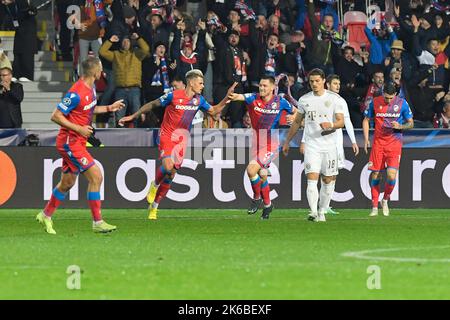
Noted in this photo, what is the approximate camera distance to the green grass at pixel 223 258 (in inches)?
439

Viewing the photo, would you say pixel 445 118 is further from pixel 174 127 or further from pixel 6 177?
pixel 6 177

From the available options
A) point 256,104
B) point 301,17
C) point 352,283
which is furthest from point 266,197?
point 352,283

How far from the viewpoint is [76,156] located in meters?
17.6

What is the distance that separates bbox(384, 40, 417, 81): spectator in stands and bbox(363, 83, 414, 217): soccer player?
17.5 feet

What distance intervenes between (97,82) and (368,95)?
5.59m

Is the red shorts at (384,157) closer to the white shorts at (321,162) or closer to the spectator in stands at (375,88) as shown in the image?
the white shorts at (321,162)

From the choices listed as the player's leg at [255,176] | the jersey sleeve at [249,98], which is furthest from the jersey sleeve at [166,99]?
the player's leg at [255,176]

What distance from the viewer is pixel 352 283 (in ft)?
38.2

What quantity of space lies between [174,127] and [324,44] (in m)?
7.94

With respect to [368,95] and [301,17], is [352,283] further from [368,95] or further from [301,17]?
[301,17]

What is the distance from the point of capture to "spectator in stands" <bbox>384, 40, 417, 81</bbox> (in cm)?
2862

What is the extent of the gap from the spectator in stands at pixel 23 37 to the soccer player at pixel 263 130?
7540 mm

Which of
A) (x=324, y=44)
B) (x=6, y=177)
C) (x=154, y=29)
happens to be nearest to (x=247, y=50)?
(x=324, y=44)

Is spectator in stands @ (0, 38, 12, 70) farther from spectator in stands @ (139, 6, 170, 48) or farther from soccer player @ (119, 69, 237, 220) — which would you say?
soccer player @ (119, 69, 237, 220)
